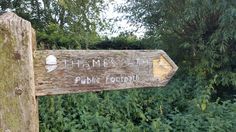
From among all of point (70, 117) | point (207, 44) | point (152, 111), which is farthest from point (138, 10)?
point (70, 117)

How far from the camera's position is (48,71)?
1.82 meters

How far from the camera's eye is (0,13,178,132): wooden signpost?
168 centimetres

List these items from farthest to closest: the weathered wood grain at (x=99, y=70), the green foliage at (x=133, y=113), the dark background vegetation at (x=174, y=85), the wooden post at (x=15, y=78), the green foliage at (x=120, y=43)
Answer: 1. the green foliage at (x=120, y=43)
2. the dark background vegetation at (x=174, y=85)
3. the green foliage at (x=133, y=113)
4. the weathered wood grain at (x=99, y=70)
5. the wooden post at (x=15, y=78)

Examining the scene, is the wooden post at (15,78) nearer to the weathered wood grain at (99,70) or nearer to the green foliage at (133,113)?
the weathered wood grain at (99,70)

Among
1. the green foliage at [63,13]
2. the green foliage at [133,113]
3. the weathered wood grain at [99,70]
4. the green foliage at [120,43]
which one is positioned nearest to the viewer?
the weathered wood grain at [99,70]

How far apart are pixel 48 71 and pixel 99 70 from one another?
0.27 m

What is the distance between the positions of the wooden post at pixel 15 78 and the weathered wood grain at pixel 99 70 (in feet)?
0.26

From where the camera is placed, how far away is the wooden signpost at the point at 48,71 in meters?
1.68

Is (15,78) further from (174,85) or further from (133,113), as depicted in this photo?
(174,85)

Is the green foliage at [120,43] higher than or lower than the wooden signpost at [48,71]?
higher

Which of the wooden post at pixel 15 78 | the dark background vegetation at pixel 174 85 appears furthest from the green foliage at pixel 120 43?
the wooden post at pixel 15 78

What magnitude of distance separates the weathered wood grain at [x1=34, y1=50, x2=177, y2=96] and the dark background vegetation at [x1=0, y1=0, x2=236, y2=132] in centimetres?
141

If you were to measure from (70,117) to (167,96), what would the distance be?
184 cm

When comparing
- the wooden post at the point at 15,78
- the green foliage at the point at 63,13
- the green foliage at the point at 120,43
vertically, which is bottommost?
the wooden post at the point at 15,78
